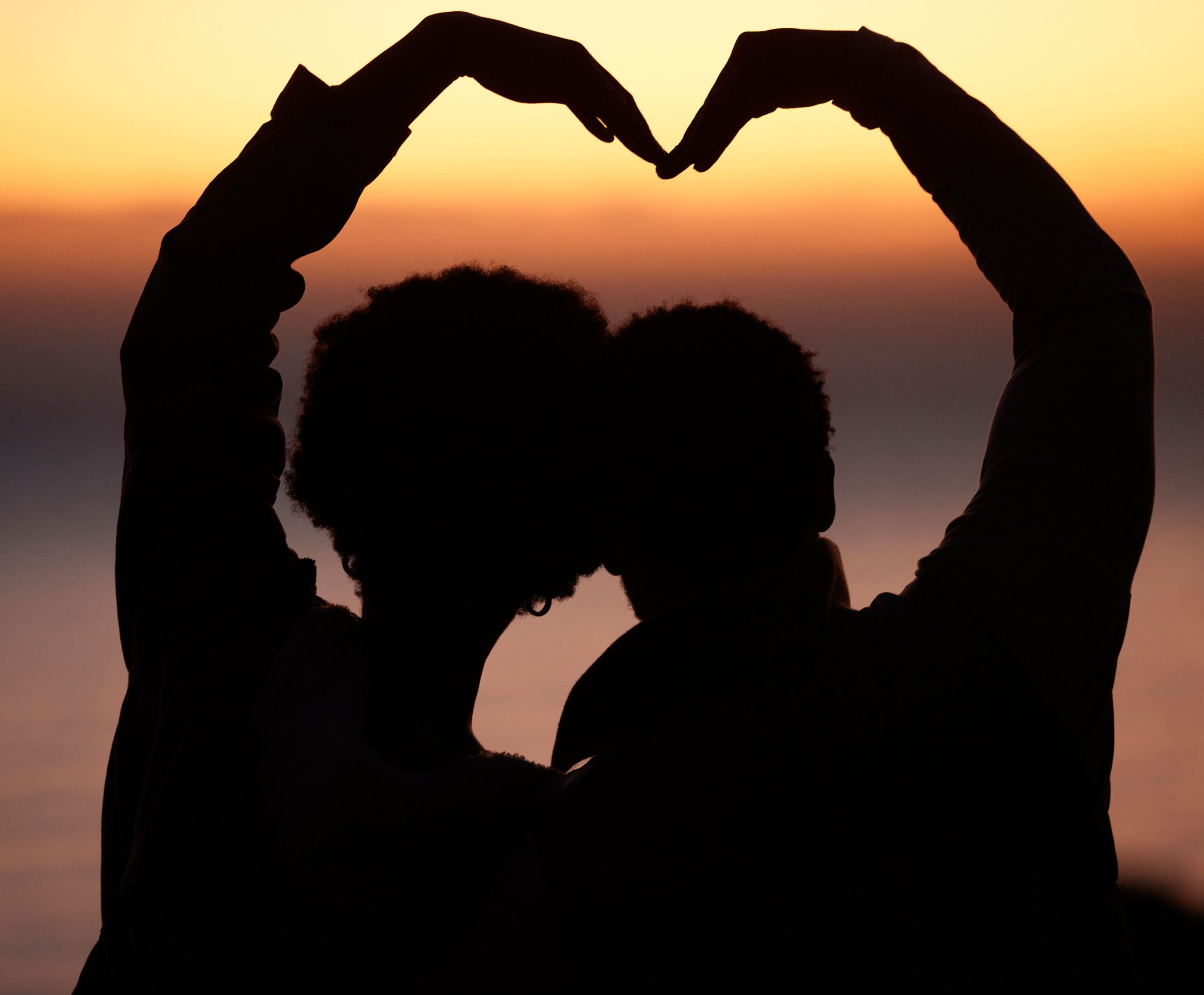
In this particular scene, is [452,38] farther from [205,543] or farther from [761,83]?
[205,543]

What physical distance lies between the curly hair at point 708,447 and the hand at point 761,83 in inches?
9.5

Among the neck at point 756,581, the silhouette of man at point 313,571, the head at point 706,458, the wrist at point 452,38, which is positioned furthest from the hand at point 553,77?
the neck at point 756,581

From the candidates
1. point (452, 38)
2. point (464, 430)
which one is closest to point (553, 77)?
point (452, 38)

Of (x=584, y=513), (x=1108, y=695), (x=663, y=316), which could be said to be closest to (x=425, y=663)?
(x=584, y=513)

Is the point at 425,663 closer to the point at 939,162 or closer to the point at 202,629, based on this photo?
the point at 202,629

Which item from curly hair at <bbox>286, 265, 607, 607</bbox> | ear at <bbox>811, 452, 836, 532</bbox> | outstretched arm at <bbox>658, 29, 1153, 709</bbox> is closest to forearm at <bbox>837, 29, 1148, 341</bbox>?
outstretched arm at <bbox>658, 29, 1153, 709</bbox>

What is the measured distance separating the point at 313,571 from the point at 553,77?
51 centimetres

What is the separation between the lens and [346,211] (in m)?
0.85

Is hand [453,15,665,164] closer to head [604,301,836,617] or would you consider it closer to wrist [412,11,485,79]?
wrist [412,11,485,79]

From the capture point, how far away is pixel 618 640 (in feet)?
2.15

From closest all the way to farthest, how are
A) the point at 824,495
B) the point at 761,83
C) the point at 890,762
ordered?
the point at 890,762 → the point at 824,495 → the point at 761,83

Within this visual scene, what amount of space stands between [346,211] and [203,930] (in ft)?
2.00

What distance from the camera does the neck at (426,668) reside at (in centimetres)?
75

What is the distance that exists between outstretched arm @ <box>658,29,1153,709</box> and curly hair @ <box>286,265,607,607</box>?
30cm
